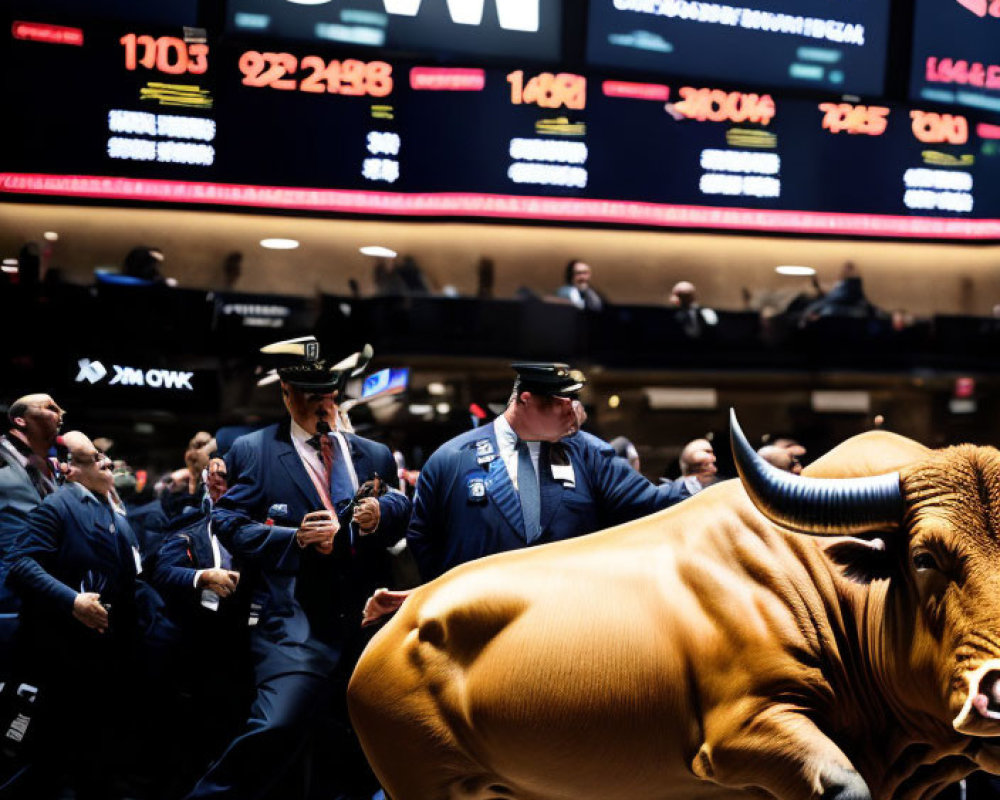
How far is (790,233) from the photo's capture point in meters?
10.4

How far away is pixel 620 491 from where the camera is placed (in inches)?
203

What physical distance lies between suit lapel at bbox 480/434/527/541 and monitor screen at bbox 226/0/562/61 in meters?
5.54

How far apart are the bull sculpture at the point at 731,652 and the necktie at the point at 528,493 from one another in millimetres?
1002

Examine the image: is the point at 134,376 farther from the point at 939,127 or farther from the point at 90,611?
the point at 939,127

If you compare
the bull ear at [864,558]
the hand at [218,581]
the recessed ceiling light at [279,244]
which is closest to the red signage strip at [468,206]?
the recessed ceiling light at [279,244]

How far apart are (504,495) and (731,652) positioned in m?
1.73

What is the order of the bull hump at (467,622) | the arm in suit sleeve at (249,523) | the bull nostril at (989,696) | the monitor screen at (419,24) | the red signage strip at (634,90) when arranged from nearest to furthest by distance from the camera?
the bull nostril at (989,696), the bull hump at (467,622), the arm in suit sleeve at (249,523), the monitor screen at (419,24), the red signage strip at (634,90)

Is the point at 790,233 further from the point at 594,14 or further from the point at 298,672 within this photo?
the point at 298,672

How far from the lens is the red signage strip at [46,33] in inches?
367

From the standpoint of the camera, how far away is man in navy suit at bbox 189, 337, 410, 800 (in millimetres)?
5184

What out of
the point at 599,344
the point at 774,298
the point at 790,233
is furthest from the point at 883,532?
the point at 774,298

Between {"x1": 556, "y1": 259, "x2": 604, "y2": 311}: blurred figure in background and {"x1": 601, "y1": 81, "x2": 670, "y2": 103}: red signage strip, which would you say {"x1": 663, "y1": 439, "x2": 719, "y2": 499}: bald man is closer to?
{"x1": 556, "y1": 259, "x2": 604, "y2": 311}: blurred figure in background

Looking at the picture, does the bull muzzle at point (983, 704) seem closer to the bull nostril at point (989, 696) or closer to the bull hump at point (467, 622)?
the bull nostril at point (989, 696)

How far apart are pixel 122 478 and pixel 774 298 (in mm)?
6352
